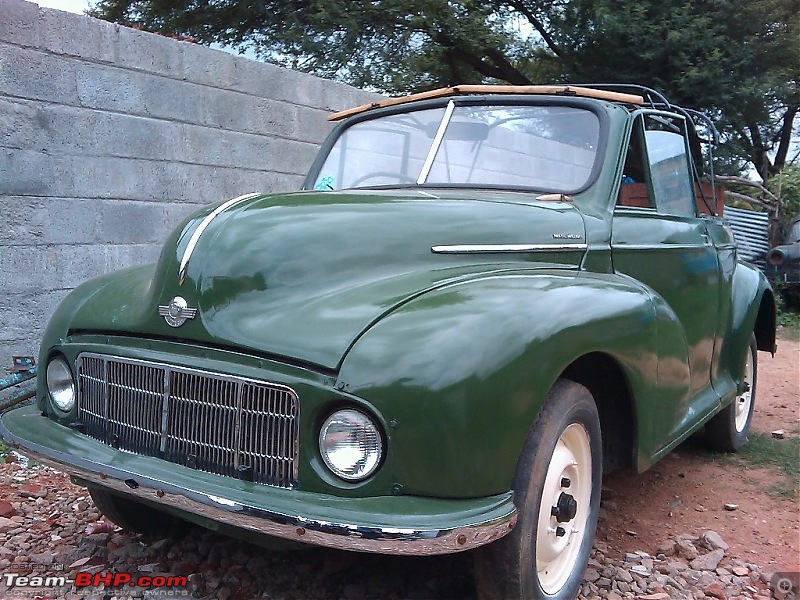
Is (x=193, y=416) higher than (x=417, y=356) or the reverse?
the reverse

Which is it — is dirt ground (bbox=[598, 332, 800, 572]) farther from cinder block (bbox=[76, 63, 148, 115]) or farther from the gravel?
cinder block (bbox=[76, 63, 148, 115])

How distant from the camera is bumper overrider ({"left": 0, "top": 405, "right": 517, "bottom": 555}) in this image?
186 cm

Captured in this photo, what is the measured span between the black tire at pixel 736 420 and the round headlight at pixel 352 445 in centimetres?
289

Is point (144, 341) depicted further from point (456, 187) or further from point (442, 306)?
point (456, 187)

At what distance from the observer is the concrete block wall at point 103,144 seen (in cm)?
423

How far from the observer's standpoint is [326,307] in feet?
7.32

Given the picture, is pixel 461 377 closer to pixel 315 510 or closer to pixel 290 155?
pixel 315 510

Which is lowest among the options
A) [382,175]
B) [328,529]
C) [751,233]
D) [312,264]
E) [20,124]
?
[328,529]

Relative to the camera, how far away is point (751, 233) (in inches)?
424

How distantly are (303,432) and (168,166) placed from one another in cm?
357

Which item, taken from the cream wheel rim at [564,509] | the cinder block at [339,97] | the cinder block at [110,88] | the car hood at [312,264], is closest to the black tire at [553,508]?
the cream wheel rim at [564,509]

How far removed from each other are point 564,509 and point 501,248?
35.6 inches

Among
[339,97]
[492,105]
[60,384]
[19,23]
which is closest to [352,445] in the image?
[60,384]

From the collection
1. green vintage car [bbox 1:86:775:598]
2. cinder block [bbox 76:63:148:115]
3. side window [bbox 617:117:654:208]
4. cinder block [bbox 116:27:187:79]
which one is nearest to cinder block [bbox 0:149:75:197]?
Answer: cinder block [bbox 76:63:148:115]
